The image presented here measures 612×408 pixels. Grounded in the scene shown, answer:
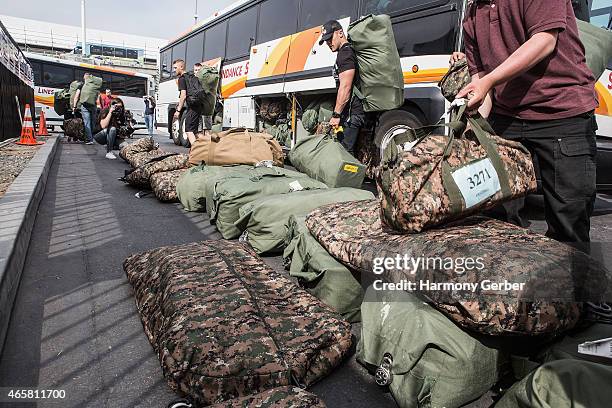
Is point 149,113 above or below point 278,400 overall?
above

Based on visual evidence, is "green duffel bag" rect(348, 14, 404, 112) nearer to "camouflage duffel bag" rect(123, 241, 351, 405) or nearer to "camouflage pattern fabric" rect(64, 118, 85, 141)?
"camouflage duffel bag" rect(123, 241, 351, 405)

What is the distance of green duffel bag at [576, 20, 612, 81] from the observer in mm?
2686

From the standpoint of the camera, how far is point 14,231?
2.83 m

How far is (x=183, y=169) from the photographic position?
4.96m

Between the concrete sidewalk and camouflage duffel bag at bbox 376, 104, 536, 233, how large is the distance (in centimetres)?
71

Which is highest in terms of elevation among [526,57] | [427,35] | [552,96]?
[427,35]

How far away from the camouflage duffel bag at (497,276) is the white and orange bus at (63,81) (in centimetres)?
1937

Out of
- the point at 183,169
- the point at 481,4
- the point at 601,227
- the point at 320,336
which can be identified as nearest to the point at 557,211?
the point at 481,4

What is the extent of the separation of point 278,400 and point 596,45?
287 cm

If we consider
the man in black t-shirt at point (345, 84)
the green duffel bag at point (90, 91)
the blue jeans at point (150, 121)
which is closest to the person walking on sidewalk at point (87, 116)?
the green duffel bag at point (90, 91)

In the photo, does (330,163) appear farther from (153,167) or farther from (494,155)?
(153,167)

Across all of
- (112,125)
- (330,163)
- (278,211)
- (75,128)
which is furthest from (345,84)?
(75,128)

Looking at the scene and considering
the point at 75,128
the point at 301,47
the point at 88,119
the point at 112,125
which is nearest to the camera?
the point at 301,47

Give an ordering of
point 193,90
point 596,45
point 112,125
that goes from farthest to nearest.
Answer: point 112,125 < point 193,90 < point 596,45
